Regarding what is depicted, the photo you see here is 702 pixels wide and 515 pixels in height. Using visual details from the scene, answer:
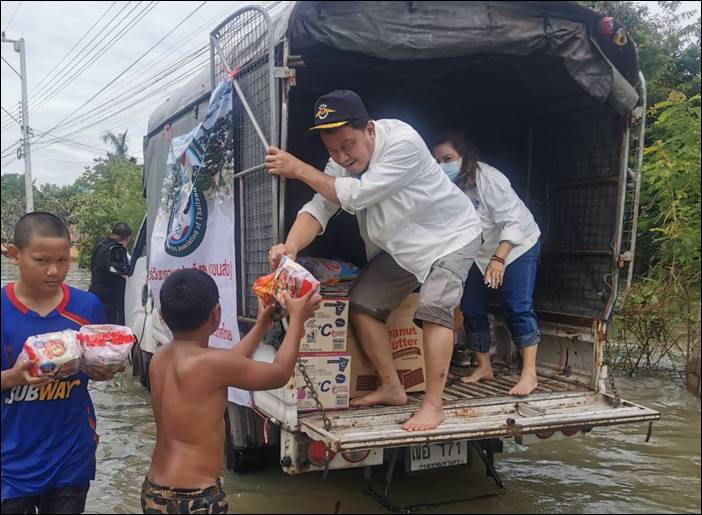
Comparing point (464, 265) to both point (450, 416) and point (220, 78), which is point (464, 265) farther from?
point (220, 78)

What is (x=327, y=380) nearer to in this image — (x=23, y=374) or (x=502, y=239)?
(x=502, y=239)

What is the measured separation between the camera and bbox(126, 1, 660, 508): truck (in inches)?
133

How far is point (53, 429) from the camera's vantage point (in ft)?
8.14

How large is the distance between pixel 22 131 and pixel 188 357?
18.2m

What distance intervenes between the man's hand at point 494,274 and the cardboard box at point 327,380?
3.43 feet

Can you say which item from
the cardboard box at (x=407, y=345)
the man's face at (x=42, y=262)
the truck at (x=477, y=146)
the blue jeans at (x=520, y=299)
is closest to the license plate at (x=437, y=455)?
the truck at (x=477, y=146)

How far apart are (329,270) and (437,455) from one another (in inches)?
56.3

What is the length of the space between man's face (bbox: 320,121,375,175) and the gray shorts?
2.19ft

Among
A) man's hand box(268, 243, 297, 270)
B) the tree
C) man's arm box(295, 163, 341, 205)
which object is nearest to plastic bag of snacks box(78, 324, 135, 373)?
man's hand box(268, 243, 297, 270)

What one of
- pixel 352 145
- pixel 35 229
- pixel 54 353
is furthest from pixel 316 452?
pixel 35 229

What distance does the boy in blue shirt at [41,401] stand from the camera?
241cm

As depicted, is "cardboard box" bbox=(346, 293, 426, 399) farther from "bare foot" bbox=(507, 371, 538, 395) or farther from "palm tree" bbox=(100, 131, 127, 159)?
"palm tree" bbox=(100, 131, 127, 159)

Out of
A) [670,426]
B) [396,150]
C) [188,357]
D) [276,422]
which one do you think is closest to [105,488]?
[276,422]

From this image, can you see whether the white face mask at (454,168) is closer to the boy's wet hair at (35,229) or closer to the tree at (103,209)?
the boy's wet hair at (35,229)
